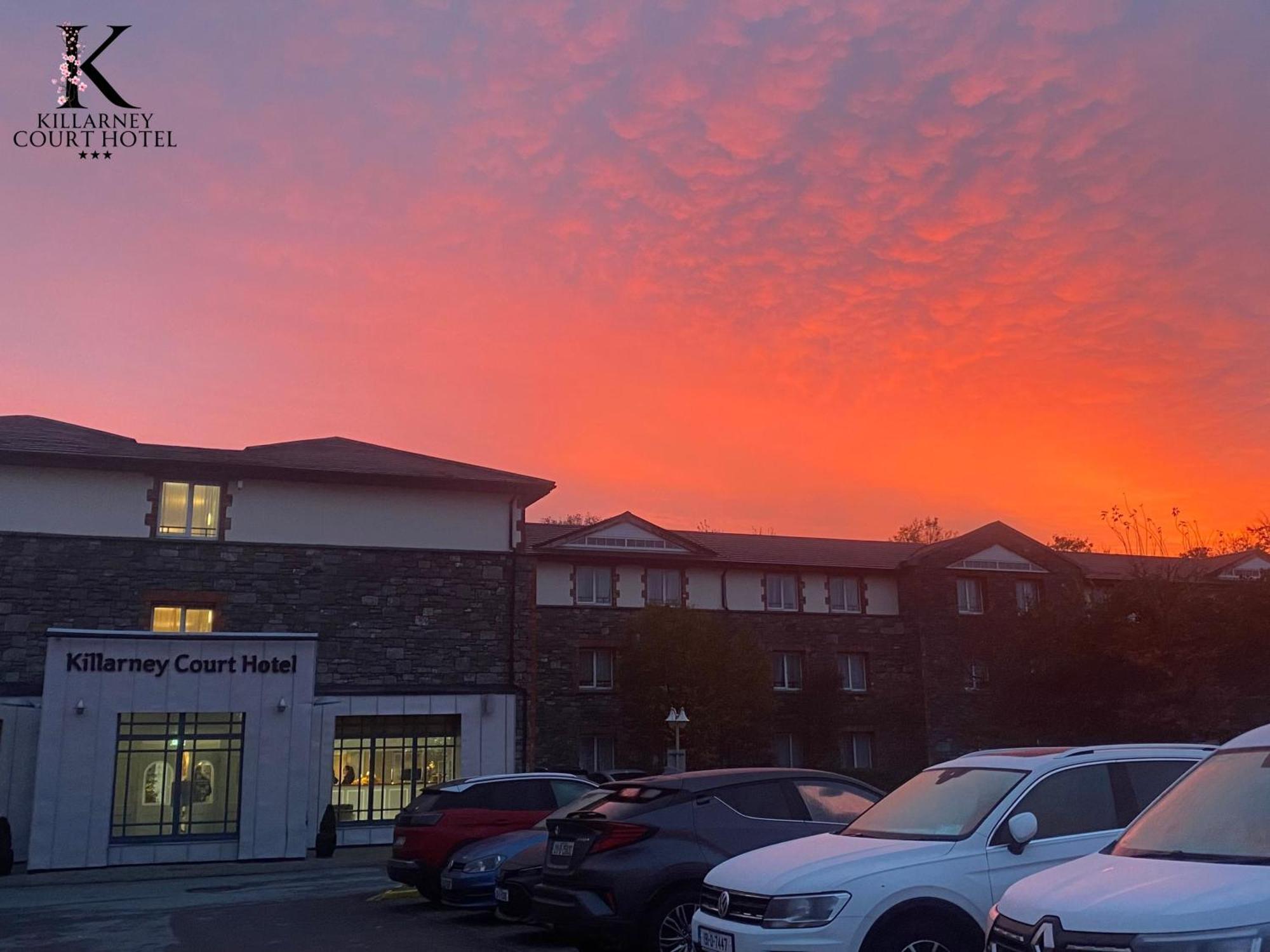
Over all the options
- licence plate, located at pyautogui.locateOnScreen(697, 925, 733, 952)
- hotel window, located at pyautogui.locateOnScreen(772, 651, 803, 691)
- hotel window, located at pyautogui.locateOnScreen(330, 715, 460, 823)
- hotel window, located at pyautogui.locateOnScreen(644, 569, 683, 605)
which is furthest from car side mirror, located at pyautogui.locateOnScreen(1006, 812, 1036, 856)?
hotel window, located at pyautogui.locateOnScreen(772, 651, 803, 691)

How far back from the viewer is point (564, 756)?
35562 millimetres

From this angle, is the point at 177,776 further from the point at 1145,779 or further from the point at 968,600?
the point at 968,600

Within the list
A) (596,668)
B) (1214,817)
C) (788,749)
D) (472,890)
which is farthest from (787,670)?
(1214,817)

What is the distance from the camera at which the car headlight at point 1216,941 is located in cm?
432

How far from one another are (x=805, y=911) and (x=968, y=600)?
1452 inches

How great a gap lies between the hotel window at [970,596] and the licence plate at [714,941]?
3599 centimetres

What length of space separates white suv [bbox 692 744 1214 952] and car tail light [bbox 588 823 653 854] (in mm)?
1532

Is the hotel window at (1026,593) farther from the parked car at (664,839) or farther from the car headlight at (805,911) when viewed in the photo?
the car headlight at (805,911)

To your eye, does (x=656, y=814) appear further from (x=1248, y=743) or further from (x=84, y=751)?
(x=84, y=751)

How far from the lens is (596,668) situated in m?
36.9

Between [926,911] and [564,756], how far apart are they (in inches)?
1172

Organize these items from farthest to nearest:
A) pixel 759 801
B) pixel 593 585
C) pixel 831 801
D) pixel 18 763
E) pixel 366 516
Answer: pixel 593 585, pixel 366 516, pixel 18 763, pixel 831 801, pixel 759 801

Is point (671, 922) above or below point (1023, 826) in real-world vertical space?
below

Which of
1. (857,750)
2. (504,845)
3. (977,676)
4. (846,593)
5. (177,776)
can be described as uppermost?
(846,593)
